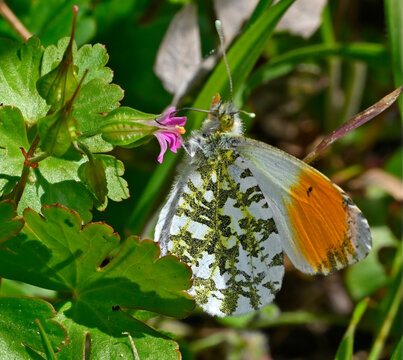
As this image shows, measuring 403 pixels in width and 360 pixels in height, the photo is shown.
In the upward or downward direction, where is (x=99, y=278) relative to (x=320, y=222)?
downward

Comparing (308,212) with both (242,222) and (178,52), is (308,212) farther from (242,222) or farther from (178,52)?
(178,52)

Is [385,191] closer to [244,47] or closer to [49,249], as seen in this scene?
[244,47]

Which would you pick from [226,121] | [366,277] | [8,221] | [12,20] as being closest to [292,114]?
[366,277]

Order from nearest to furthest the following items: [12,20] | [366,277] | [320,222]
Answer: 1. [320,222]
2. [12,20]
3. [366,277]

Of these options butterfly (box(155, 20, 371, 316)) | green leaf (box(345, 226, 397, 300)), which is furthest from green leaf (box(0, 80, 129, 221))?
green leaf (box(345, 226, 397, 300))

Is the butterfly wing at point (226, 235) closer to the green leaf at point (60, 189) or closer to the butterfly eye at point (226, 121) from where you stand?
the butterfly eye at point (226, 121)

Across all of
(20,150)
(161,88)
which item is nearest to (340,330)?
(161,88)

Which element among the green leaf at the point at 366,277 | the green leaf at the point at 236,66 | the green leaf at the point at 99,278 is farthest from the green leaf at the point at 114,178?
the green leaf at the point at 366,277
